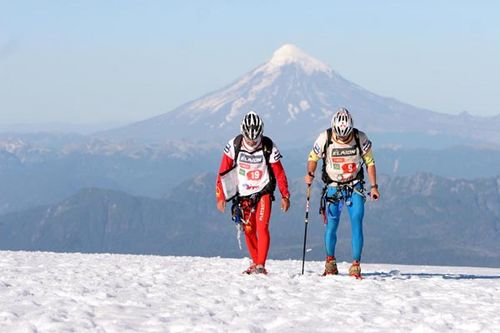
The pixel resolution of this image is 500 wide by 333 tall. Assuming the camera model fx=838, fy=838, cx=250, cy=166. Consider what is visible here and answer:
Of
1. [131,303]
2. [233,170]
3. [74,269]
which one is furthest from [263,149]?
[131,303]

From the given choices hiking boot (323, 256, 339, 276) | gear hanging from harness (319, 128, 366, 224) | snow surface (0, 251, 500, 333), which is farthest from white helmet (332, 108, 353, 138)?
snow surface (0, 251, 500, 333)

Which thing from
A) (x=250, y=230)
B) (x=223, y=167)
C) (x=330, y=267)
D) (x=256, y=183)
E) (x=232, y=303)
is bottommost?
(x=232, y=303)

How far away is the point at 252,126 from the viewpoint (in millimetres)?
14516

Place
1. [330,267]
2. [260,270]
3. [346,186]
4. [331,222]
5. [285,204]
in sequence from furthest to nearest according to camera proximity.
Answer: [331,222]
[330,267]
[346,186]
[260,270]
[285,204]

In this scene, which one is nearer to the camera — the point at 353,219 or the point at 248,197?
the point at 353,219

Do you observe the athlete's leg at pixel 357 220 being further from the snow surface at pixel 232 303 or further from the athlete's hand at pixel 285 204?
the athlete's hand at pixel 285 204

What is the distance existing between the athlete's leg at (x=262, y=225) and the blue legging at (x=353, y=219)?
1.14m

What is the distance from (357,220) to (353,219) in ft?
0.24

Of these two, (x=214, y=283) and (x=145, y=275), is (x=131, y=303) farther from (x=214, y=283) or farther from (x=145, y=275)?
(x=145, y=275)

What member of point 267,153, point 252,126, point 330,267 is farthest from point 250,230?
point 252,126

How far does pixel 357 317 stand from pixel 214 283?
3.71 meters

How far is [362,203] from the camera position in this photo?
48.5 ft

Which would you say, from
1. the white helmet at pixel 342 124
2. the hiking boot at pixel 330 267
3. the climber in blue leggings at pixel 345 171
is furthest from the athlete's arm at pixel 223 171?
the hiking boot at pixel 330 267

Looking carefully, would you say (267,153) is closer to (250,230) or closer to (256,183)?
(256,183)
